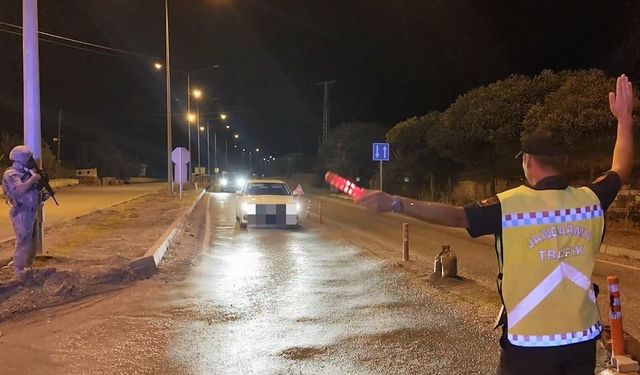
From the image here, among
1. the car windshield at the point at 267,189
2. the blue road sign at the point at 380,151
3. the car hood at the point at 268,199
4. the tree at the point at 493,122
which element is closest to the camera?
the car hood at the point at 268,199

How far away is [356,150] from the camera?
157 ft

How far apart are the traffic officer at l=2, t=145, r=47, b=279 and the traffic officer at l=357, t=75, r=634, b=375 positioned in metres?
7.49

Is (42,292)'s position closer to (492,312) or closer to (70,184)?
(492,312)

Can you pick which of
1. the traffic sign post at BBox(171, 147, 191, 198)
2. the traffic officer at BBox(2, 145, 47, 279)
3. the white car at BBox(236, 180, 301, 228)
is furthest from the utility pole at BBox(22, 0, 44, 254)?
the traffic sign post at BBox(171, 147, 191, 198)

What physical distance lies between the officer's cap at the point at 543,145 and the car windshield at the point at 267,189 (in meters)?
17.0

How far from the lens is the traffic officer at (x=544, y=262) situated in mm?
2648

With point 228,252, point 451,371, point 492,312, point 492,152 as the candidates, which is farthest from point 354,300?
point 492,152

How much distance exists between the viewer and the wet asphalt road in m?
5.63

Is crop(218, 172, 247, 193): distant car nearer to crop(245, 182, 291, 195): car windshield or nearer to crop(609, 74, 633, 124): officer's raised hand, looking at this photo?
crop(245, 182, 291, 195): car windshield

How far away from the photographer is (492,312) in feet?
24.3

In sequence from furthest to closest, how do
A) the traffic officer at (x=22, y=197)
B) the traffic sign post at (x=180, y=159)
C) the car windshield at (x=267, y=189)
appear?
the traffic sign post at (x=180, y=159), the car windshield at (x=267, y=189), the traffic officer at (x=22, y=197)

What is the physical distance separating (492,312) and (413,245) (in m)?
7.57

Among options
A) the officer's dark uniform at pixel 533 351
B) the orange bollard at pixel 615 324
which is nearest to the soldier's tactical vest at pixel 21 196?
the orange bollard at pixel 615 324

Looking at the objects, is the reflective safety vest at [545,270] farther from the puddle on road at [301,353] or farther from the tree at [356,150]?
the tree at [356,150]
